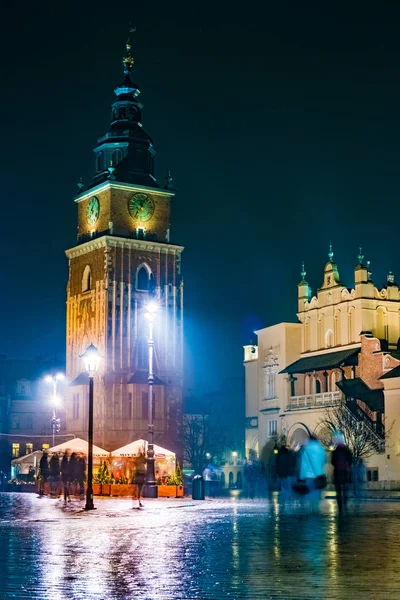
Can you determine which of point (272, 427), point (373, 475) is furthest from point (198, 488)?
point (272, 427)

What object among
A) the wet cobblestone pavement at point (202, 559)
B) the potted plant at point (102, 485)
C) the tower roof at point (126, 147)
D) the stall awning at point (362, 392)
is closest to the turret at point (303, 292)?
the stall awning at point (362, 392)

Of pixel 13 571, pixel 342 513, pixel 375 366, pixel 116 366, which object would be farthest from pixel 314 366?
pixel 13 571

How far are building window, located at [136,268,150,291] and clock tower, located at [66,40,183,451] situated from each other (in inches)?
3.3

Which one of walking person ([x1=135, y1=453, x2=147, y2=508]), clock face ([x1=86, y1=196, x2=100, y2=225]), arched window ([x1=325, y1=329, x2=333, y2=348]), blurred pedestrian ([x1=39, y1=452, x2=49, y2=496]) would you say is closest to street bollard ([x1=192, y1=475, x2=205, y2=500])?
walking person ([x1=135, y1=453, x2=147, y2=508])

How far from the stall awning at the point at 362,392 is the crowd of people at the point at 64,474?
22227mm

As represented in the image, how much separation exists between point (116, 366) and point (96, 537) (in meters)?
69.5

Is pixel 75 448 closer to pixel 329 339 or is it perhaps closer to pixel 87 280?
pixel 329 339

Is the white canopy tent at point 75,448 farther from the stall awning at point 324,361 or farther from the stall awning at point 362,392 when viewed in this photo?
the stall awning at point 324,361

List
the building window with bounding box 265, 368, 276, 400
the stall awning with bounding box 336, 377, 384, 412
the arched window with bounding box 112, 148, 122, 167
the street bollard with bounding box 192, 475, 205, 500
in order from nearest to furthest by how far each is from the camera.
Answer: the street bollard with bounding box 192, 475, 205, 500 < the stall awning with bounding box 336, 377, 384, 412 < the building window with bounding box 265, 368, 276, 400 < the arched window with bounding box 112, 148, 122, 167

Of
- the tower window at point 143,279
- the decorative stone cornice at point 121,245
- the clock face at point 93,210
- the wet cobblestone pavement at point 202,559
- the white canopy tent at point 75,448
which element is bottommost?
the wet cobblestone pavement at point 202,559

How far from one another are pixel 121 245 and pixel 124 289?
12.2 ft

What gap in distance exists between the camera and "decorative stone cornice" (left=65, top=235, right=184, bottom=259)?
9081cm

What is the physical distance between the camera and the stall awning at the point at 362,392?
67188 millimetres

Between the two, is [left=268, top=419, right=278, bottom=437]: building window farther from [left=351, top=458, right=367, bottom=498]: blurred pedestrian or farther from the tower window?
the tower window
